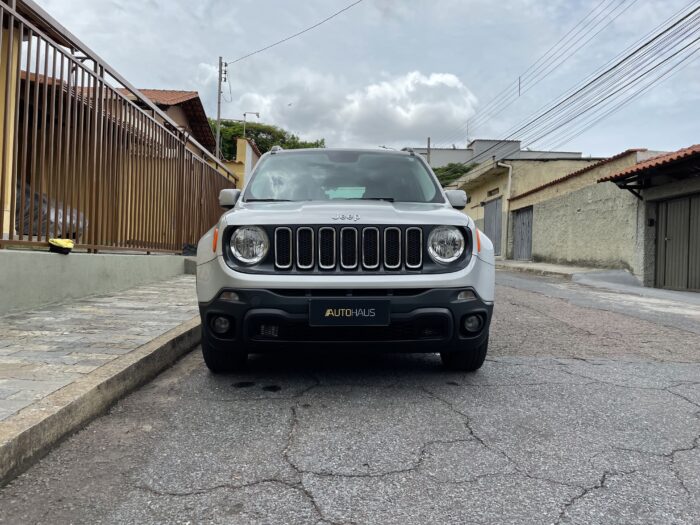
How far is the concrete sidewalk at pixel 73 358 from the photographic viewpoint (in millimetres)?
2369

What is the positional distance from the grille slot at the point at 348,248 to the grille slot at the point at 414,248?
1.05 feet

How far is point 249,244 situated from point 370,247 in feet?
2.45

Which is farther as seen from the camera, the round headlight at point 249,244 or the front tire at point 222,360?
the front tire at point 222,360

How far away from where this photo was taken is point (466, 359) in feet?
12.1

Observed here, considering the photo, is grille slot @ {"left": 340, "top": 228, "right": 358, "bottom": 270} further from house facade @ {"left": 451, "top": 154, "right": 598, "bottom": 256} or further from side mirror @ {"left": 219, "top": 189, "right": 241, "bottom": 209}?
house facade @ {"left": 451, "top": 154, "right": 598, "bottom": 256}

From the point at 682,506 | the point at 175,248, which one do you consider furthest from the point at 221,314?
the point at 175,248

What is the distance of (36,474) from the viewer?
7.21 ft

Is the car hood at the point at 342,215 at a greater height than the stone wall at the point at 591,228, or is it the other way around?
the stone wall at the point at 591,228

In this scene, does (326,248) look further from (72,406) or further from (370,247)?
(72,406)

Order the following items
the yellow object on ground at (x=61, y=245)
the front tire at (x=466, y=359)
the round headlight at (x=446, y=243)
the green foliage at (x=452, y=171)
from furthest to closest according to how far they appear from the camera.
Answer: the green foliage at (x=452, y=171), the yellow object on ground at (x=61, y=245), the front tire at (x=466, y=359), the round headlight at (x=446, y=243)

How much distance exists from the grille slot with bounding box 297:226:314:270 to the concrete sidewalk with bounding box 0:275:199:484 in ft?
4.18

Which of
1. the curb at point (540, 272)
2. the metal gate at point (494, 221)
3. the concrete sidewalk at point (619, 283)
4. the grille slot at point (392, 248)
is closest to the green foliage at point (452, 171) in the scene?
the metal gate at point (494, 221)

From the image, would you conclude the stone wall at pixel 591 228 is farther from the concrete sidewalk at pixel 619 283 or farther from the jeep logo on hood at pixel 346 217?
→ the jeep logo on hood at pixel 346 217

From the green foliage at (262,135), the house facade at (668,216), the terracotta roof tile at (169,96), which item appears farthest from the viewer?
the green foliage at (262,135)
